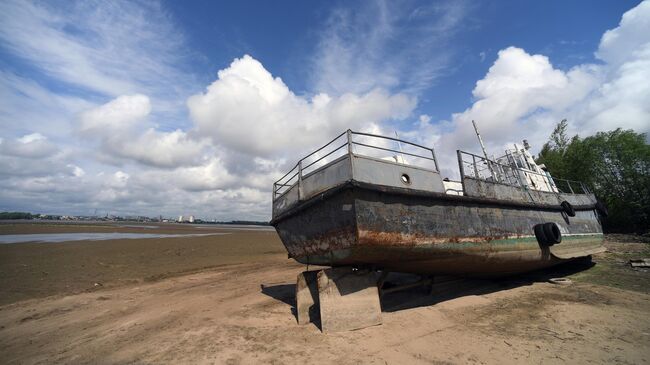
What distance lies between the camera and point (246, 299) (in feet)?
23.7

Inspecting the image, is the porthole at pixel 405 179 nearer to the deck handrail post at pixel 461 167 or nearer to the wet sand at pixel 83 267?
the deck handrail post at pixel 461 167

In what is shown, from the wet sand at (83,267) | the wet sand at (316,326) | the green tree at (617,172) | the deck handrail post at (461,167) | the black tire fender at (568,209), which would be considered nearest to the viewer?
the wet sand at (316,326)

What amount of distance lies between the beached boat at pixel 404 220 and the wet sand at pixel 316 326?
39.2 inches

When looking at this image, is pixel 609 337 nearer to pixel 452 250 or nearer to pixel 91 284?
pixel 452 250

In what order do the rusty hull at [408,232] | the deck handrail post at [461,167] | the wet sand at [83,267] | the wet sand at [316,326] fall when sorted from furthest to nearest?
the wet sand at [83,267], the deck handrail post at [461,167], the rusty hull at [408,232], the wet sand at [316,326]

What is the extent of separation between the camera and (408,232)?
17.3ft

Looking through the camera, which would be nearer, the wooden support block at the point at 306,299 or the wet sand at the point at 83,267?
the wooden support block at the point at 306,299

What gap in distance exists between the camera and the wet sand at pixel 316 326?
4098 millimetres

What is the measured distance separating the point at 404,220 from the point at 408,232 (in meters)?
0.23

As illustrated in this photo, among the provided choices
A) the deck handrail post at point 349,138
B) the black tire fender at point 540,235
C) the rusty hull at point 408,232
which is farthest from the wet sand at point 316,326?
the deck handrail post at point 349,138

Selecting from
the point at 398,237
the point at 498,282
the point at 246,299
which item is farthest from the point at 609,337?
the point at 246,299

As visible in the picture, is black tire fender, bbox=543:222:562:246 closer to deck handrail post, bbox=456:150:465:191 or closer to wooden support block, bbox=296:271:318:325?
deck handrail post, bbox=456:150:465:191

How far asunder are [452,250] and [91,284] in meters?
11.3

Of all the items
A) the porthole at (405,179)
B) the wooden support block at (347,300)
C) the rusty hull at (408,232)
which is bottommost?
the wooden support block at (347,300)
